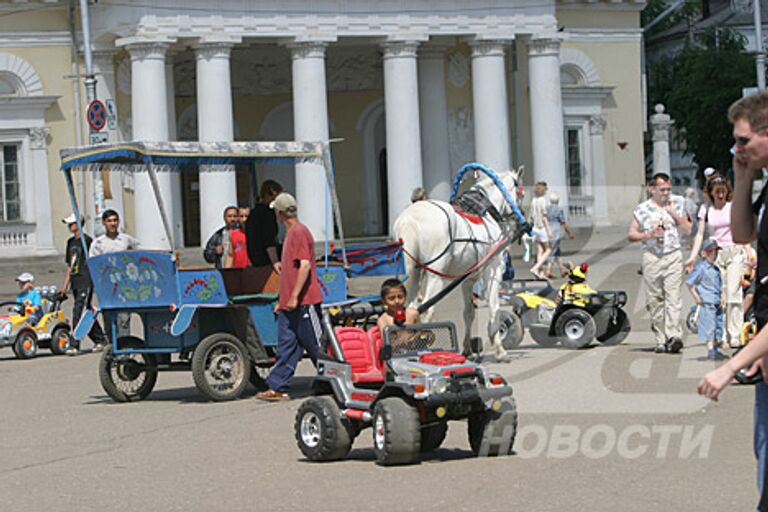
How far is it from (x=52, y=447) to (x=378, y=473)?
3.10 m

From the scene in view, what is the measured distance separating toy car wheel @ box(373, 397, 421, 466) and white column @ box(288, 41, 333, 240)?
30897 millimetres

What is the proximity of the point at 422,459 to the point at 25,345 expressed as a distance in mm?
11509

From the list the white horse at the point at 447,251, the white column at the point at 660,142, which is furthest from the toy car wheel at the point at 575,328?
the white column at the point at 660,142

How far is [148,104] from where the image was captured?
40.4 metres

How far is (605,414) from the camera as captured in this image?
40.2 ft

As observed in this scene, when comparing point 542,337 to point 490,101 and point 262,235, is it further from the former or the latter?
point 490,101

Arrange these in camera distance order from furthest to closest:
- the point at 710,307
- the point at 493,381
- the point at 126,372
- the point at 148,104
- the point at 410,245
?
the point at 148,104
the point at 410,245
the point at 710,307
the point at 126,372
the point at 493,381

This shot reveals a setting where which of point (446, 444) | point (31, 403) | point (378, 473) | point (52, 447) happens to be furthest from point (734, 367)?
point (31, 403)

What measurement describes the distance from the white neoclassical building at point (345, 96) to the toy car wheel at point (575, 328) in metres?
20.8

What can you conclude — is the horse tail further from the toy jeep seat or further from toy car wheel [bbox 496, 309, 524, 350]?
the toy jeep seat

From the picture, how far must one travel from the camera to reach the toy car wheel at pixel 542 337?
Result: 18453mm

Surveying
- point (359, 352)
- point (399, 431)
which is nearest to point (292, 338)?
point (359, 352)

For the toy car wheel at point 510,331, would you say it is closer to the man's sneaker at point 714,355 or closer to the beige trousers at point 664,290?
the beige trousers at point 664,290

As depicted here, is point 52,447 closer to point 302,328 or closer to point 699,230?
point 302,328
